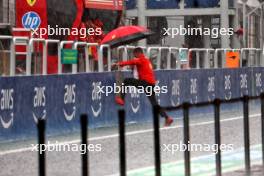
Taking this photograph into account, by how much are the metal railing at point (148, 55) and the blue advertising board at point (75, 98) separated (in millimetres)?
300

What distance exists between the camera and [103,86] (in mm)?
18312

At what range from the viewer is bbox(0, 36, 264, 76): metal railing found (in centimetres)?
1559

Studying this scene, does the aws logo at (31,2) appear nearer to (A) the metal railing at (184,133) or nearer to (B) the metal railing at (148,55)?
(B) the metal railing at (148,55)

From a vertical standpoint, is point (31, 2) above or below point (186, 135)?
above

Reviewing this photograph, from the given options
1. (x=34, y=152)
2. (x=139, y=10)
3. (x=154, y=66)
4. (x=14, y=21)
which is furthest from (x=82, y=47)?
(x=139, y=10)

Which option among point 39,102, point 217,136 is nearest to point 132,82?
point 39,102

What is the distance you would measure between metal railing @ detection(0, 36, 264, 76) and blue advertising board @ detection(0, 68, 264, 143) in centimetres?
30

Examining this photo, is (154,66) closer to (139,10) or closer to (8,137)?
(8,137)

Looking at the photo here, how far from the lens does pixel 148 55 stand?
2073 centimetres

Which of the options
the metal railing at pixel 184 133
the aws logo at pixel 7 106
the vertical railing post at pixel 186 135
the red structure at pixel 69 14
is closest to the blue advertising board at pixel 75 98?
the aws logo at pixel 7 106

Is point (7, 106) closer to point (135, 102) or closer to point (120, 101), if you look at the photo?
point (120, 101)

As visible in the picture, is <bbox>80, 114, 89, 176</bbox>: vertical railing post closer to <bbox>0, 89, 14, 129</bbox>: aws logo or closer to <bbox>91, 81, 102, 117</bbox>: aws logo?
<bbox>0, 89, 14, 129</bbox>: aws logo

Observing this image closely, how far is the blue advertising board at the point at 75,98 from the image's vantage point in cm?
1495

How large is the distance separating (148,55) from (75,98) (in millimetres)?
4157
